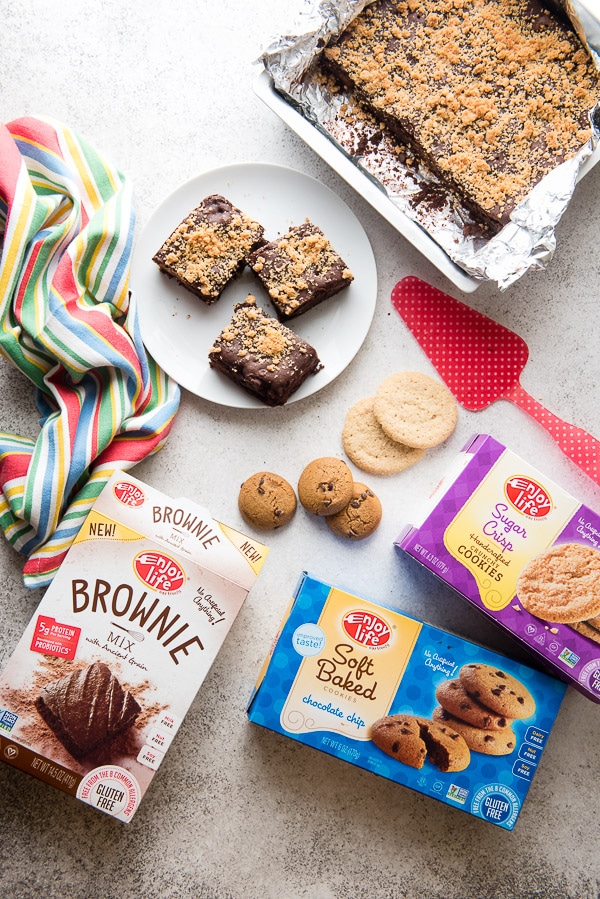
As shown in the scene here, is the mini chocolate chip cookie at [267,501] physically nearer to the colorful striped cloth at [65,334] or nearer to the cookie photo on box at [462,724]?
the colorful striped cloth at [65,334]

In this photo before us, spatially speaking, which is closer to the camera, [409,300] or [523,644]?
[523,644]

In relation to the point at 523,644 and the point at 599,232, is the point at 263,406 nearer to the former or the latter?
the point at 523,644

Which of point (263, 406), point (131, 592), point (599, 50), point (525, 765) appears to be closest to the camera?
point (131, 592)

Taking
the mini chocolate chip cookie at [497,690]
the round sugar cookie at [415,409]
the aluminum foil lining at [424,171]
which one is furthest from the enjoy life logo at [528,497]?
the aluminum foil lining at [424,171]

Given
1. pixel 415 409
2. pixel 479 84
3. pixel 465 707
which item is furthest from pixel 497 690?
pixel 479 84

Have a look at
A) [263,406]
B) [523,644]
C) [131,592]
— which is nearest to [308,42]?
[263,406]
